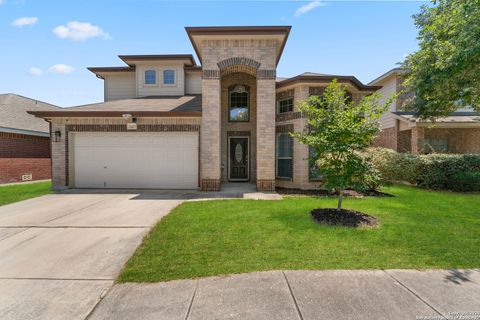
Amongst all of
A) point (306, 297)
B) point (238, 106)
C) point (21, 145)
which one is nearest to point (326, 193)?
point (238, 106)

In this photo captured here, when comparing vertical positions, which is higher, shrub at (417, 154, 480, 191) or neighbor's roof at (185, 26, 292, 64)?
neighbor's roof at (185, 26, 292, 64)

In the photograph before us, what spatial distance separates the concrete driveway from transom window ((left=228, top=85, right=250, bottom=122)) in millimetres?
5893

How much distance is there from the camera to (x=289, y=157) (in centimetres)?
1068

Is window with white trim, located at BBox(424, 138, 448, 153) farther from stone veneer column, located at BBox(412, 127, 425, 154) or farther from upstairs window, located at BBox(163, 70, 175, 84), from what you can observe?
upstairs window, located at BBox(163, 70, 175, 84)

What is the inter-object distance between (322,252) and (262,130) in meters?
6.44

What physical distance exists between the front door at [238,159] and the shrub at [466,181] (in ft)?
31.2

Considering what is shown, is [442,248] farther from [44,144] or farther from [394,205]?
[44,144]

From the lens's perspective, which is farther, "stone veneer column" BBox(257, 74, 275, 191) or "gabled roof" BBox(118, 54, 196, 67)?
"gabled roof" BBox(118, 54, 196, 67)

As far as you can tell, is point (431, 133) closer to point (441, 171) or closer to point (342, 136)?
point (441, 171)

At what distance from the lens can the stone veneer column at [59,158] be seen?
10.4 metres

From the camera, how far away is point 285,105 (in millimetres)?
11031

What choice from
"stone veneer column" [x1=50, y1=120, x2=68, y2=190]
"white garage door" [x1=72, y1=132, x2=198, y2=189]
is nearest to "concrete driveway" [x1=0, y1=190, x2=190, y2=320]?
"white garage door" [x1=72, y1=132, x2=198, y2=189]

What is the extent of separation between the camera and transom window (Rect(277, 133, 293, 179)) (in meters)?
10.6

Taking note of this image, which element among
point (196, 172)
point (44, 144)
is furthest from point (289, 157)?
point (44, 144)
